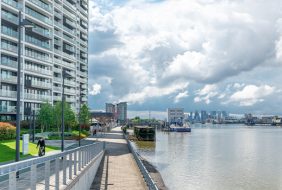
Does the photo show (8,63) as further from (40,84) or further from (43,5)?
(43,5)

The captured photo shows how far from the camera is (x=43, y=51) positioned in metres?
93.4

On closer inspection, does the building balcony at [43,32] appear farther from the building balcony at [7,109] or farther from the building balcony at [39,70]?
the building balcony at [7,109]

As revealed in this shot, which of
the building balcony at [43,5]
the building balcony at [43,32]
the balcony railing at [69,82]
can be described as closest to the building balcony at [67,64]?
the balcony railing at [69,82]

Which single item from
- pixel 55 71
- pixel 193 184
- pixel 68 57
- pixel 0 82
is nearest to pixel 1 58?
pixel 0 82

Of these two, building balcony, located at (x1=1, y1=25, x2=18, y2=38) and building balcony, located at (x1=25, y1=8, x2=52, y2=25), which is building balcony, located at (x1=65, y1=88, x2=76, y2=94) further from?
building balcony, located at (x1=1, y1=25, x2=18, y2=38)

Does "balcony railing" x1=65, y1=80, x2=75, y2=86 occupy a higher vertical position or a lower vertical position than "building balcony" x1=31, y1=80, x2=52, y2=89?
higher

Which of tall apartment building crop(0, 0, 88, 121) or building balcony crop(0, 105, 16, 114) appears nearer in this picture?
building balcony crop(0, 105, 16, 114)

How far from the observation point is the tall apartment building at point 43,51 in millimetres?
75625

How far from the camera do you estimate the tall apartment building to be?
75.6 m

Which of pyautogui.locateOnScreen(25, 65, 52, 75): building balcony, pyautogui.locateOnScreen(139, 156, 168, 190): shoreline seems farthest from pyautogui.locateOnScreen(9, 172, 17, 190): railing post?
pyautogui.locateOnScreen(25, 65, 52, 75): building balcony

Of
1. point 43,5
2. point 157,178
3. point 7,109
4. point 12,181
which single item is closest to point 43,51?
point 43,5

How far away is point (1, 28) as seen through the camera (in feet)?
241

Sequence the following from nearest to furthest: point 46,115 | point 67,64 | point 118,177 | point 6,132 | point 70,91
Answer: point 118,177 < point 6,132 < point 46,115 < point 67,64 < point 70,91

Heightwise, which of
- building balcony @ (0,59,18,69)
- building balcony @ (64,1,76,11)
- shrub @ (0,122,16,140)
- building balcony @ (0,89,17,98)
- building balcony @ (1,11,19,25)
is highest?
building balcony @ (64,1,76,11)
